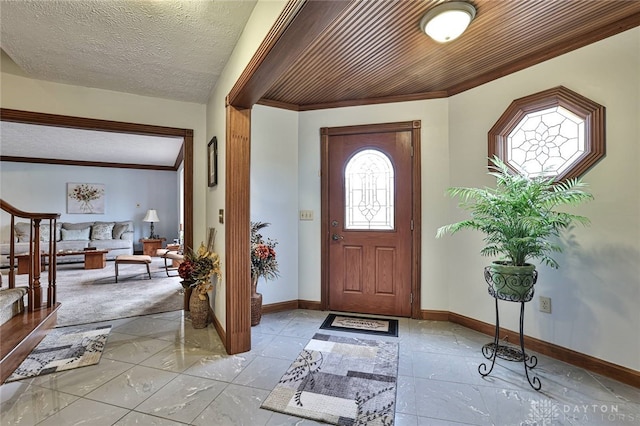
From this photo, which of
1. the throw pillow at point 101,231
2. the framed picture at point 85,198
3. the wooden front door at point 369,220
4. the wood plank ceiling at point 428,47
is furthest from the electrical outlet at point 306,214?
the framed picture at point 85,198

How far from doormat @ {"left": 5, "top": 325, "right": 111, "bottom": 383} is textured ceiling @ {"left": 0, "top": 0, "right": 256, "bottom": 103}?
234 cm

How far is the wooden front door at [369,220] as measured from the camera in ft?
10.3

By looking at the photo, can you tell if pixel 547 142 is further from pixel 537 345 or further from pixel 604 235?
pixel 537 345

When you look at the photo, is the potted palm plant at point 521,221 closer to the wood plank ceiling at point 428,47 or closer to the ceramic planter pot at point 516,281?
the ceramic planter pot at point 516,281

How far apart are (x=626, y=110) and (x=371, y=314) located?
262 cm

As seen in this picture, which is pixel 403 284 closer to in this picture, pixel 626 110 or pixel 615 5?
pixel 626 110

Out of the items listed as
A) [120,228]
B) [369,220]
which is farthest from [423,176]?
[120,228]

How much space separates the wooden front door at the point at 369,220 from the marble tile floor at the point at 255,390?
0.72 meters

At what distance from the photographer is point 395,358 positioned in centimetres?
227

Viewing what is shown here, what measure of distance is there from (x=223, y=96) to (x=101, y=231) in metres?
6.32

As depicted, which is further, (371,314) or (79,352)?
(371,314)

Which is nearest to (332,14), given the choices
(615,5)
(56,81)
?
(615,5)

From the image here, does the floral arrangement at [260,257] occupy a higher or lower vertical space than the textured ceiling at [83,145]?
lower

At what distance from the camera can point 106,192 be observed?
761cm
